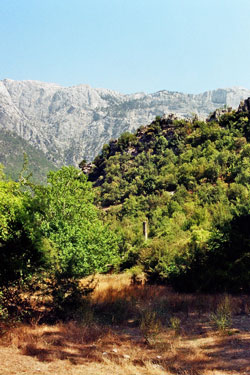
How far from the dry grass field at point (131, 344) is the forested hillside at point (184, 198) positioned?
12.5ft

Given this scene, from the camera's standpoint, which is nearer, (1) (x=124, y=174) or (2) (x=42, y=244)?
(2) (x=42, y=244)

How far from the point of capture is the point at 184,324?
9.82 m

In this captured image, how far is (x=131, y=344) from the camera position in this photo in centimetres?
793

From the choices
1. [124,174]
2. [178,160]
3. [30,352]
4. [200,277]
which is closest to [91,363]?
[30,352]

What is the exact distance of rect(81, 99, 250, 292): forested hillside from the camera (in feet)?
49.1

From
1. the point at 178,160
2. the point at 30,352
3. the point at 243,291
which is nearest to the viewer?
the point at 30,352

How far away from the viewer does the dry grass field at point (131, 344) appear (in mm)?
6215

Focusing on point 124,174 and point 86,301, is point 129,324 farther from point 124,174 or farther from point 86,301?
point 124,174

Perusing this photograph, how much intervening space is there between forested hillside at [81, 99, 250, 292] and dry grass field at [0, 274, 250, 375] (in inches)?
150

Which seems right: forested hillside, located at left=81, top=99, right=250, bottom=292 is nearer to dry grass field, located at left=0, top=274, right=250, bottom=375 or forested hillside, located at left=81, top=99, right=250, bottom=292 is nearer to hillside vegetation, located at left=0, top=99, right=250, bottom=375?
hillside vegetation, located at left=0, top=99, right=250, bottom=375

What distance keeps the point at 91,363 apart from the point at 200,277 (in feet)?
31.4

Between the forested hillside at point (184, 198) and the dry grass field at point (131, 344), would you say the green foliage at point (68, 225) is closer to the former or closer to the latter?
the dry grass field at point (131, 344)

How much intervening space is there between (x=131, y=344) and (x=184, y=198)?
39568 millimetres

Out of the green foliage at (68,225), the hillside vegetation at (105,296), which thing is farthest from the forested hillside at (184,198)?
the green foliage at (68,225)
